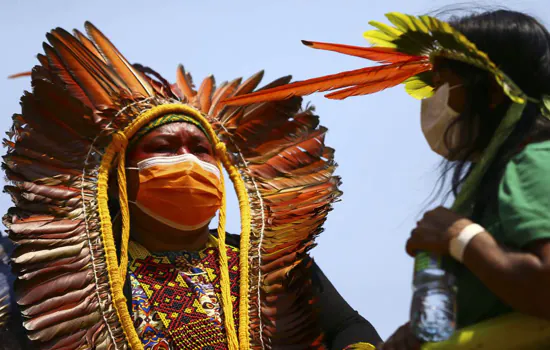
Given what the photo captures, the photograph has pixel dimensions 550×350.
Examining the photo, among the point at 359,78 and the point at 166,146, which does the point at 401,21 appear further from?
the point at 166,146

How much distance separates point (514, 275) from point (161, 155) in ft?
8.17

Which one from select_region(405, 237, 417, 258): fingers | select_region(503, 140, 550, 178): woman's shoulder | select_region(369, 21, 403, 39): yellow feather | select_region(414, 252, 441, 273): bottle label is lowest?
select_region(414, 252, 441, 273): bottle label

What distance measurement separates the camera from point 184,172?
420cm

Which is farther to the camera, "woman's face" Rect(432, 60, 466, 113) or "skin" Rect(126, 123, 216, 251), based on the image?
"skin" Rect(126, 123, 216, 251)

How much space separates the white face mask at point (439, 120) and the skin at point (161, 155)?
176 cm

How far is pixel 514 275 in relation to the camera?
6.78 ft

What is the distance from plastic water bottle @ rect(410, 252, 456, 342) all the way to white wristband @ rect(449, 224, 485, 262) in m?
0.08

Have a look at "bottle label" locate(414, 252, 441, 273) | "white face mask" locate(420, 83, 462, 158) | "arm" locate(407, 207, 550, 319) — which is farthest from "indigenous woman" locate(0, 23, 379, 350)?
"arm" locate(407, 207, 550, 319)

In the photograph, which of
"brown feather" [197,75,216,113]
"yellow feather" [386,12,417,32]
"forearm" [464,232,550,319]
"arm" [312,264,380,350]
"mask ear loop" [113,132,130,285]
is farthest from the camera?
"brown feather" [197,75,216,113]

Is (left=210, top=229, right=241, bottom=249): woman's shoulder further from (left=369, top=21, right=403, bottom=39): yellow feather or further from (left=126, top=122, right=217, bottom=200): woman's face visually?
(left=369, top=21, right=403, bottom=39): yellow feather

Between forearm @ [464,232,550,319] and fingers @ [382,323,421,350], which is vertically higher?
forearm @ [464,232,550,319]

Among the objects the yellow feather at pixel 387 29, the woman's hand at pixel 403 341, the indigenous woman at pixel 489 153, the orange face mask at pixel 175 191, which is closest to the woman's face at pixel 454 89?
the indigenous woman at pixel 489 153

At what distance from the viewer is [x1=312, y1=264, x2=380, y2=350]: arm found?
4.18 metres

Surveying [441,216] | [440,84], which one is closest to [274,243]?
[440,84]
